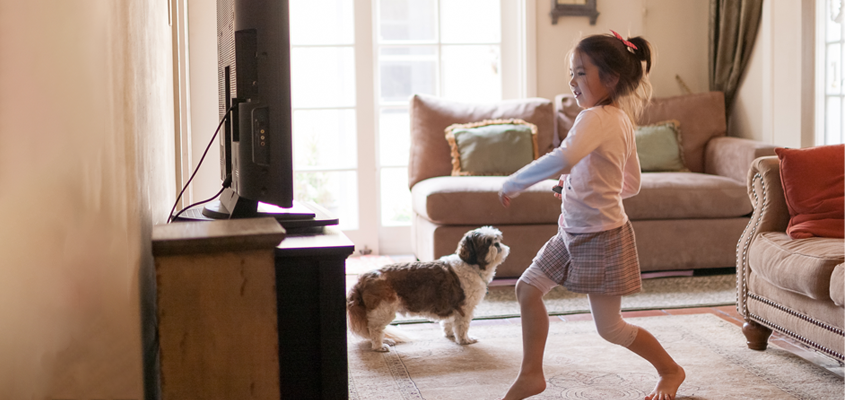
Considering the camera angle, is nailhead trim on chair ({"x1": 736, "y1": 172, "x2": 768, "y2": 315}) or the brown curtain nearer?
nailhead trim on chair ({"x1": 736, "y1": 172, "x2": 768, "y2": 315})

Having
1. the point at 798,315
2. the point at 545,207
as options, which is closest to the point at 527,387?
the point at 798,315

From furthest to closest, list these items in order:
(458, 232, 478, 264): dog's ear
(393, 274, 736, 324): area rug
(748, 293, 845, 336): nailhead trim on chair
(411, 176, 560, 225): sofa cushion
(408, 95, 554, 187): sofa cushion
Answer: (408, 95, 554, 187): sofa cushion, (411, 176, 560, 225): sofa cushion, (393, 274, 736, 324): area rug, (458, 232, 478, 264): dog's ear, (748, 293, 845, 336): nailhead trim on chair

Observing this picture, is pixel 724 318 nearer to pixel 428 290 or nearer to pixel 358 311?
pixel 428 290

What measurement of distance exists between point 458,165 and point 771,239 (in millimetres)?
1843

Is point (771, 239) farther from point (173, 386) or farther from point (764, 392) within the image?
point (173, 386)

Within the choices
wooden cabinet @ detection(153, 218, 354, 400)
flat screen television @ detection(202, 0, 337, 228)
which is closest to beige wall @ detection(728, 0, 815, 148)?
flat screen television @ detection(202, 0, 337, 228)

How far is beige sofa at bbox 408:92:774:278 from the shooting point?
11.0 feet

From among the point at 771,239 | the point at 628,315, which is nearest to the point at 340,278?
the point at 771,239

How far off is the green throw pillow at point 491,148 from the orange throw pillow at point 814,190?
5.34 feet

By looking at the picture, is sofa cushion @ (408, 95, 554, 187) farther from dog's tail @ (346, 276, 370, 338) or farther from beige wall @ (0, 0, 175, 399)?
beige wall @ (0, 0, 175, 399)

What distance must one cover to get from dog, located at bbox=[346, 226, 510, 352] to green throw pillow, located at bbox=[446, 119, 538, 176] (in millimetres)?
1327

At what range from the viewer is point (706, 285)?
339 centimetres

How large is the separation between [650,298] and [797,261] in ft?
3.58

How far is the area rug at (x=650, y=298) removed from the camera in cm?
297
